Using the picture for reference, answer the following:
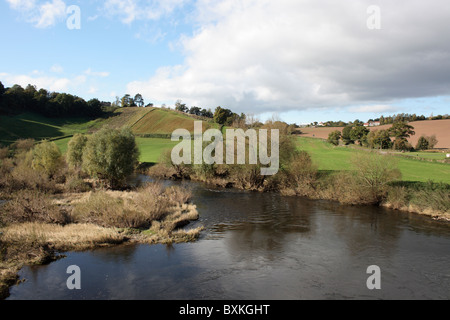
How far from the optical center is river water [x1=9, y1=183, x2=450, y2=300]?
13.3 m

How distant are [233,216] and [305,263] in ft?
35.1

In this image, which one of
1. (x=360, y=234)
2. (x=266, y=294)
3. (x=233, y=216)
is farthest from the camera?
(x=233, y=216)

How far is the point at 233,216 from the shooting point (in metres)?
26.5

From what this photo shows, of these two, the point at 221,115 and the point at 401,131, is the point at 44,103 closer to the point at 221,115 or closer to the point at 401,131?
the point at 221,115

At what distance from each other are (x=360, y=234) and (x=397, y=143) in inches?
2193

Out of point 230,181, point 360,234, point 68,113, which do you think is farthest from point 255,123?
point 68,113

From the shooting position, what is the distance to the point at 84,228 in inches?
786

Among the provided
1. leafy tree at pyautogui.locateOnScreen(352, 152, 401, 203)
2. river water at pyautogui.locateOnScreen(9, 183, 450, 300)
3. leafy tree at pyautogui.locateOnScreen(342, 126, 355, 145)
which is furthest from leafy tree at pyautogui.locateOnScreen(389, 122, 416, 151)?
river water at pyautogui.locateOnScreen(9, 183, 450, 300)

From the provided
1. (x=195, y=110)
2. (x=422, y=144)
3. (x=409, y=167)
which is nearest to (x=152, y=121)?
(x=195, y=110)
